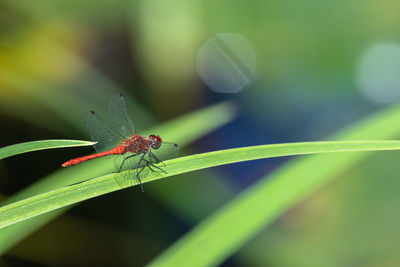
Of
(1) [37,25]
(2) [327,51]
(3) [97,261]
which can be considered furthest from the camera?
(2) [327,51]

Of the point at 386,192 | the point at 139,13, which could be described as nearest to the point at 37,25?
the point at 139,13

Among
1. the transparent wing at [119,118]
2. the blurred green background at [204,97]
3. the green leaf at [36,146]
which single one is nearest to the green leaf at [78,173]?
the transparent wing at [119,118]

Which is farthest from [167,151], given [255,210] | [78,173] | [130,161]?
[255,210]

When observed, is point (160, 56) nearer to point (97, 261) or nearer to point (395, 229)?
point (97, 261)

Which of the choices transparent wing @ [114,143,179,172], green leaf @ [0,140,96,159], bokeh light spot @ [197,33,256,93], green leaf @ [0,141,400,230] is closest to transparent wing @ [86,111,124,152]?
transparent wing @ [114,143,179,172]

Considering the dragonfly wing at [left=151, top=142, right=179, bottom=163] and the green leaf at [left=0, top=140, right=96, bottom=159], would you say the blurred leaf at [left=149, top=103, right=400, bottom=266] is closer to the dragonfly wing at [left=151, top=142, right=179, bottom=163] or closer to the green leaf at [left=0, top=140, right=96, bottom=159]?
the dragonfly wing at [left=151, top=142, right=179, bottom=163]
